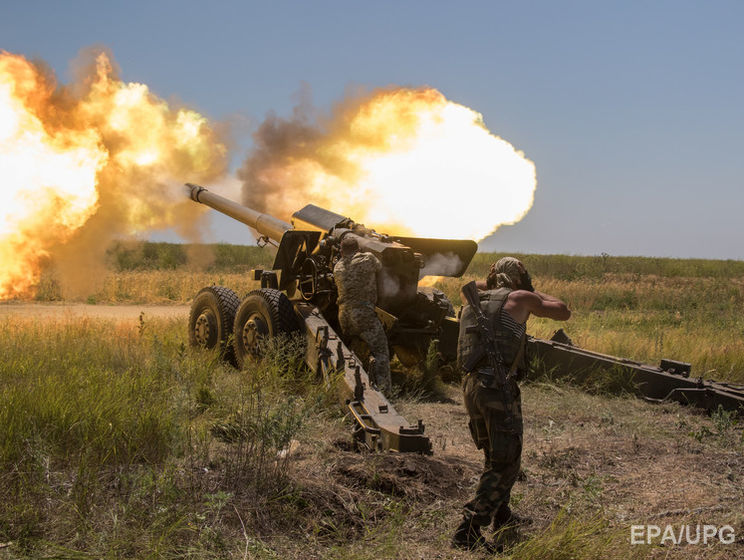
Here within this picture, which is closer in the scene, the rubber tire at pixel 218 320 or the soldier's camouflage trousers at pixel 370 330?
the soldier's camouflage trousers at pixel 370 330

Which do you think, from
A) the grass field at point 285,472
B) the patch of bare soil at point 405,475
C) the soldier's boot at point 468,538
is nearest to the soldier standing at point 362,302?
the grass field at point 285,472

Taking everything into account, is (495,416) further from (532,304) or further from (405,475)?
(405,475)

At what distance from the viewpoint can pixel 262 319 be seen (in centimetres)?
833

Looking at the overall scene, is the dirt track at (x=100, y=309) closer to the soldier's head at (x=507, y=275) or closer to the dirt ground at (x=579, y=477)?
the dirt ground at (x=579, y=477)

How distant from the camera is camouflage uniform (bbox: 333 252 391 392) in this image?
7.73 meters

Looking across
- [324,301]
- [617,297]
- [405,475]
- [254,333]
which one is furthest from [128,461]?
[617,297]

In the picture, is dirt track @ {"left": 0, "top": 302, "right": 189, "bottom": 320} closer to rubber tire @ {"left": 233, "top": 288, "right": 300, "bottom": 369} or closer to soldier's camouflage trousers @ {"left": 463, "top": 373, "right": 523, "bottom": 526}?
rubber tire @ {"left": 233, "top": 288, "right": 300, "bottom": 369}

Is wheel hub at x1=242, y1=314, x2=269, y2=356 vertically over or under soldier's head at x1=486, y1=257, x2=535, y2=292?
under

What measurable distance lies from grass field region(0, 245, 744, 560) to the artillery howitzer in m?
0.43

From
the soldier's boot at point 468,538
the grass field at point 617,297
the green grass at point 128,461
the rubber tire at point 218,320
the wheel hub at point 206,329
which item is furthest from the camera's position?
the grass field at point 617,297

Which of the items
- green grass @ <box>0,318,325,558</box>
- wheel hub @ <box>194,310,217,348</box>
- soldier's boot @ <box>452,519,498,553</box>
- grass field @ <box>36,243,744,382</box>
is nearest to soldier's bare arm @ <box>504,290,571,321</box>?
soldier's boot @ <box>452,519,498,553</box>

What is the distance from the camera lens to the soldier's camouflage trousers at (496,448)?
13.6 feet

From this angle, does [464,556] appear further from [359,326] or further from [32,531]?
[359,326]

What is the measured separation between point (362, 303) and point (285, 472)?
3.42m
